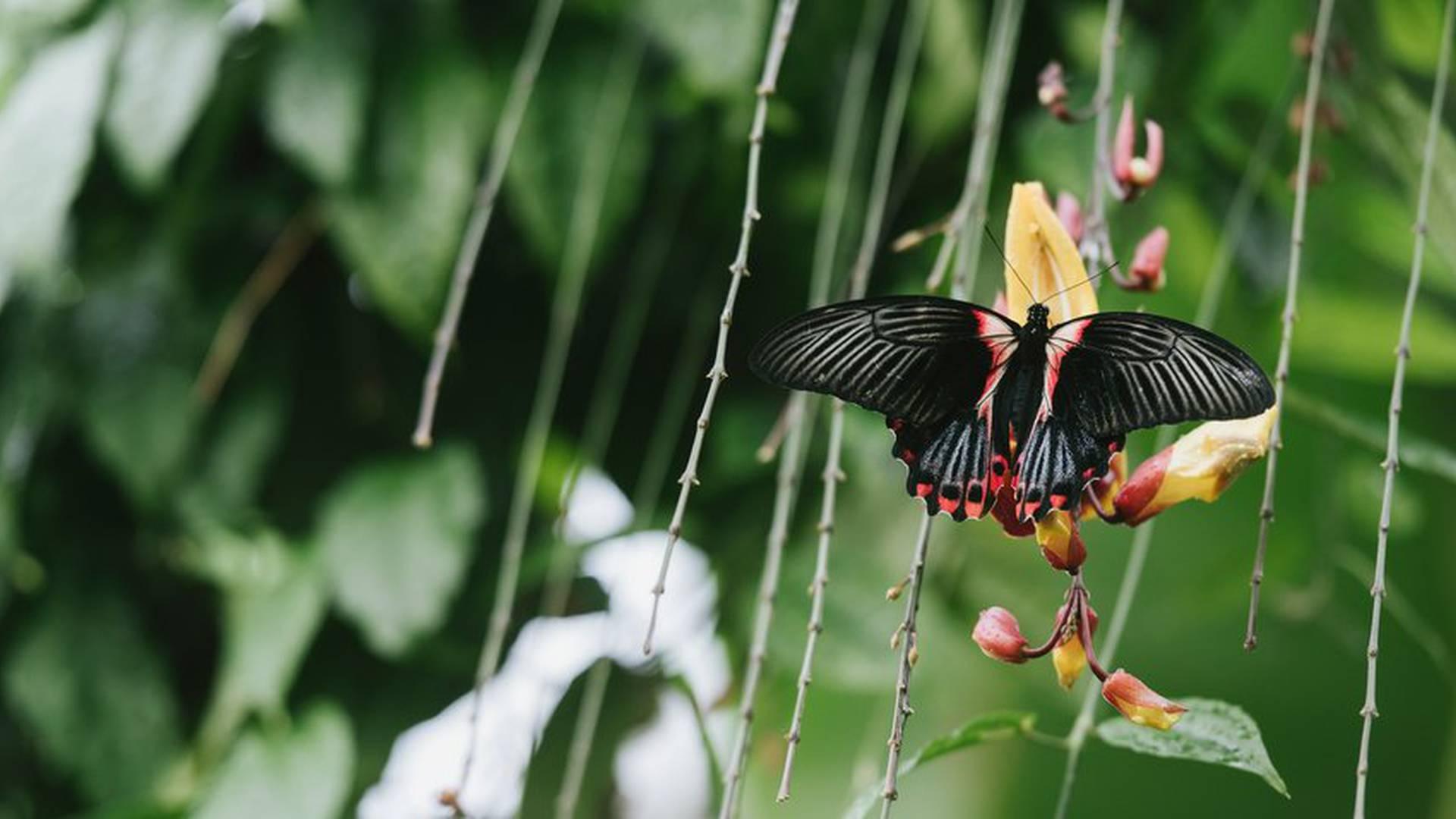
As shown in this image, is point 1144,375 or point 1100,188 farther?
point 1100,188

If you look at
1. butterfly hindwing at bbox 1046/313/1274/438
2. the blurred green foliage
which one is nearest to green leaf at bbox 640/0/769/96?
the blurred green foliage

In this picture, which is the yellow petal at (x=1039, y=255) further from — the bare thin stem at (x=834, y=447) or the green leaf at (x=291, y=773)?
the green leaf at (x=291, y=773)

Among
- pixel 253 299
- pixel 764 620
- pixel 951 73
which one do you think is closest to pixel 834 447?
pixel 764 620

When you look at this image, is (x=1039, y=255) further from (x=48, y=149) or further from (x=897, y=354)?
(x=48, y=149)

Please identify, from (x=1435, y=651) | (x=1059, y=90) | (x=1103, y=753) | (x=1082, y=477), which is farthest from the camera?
(x=1103, y=753)

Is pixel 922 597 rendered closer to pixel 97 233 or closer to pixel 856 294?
pixel 856 294

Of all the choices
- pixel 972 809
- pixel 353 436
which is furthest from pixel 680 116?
pixel 972 809
